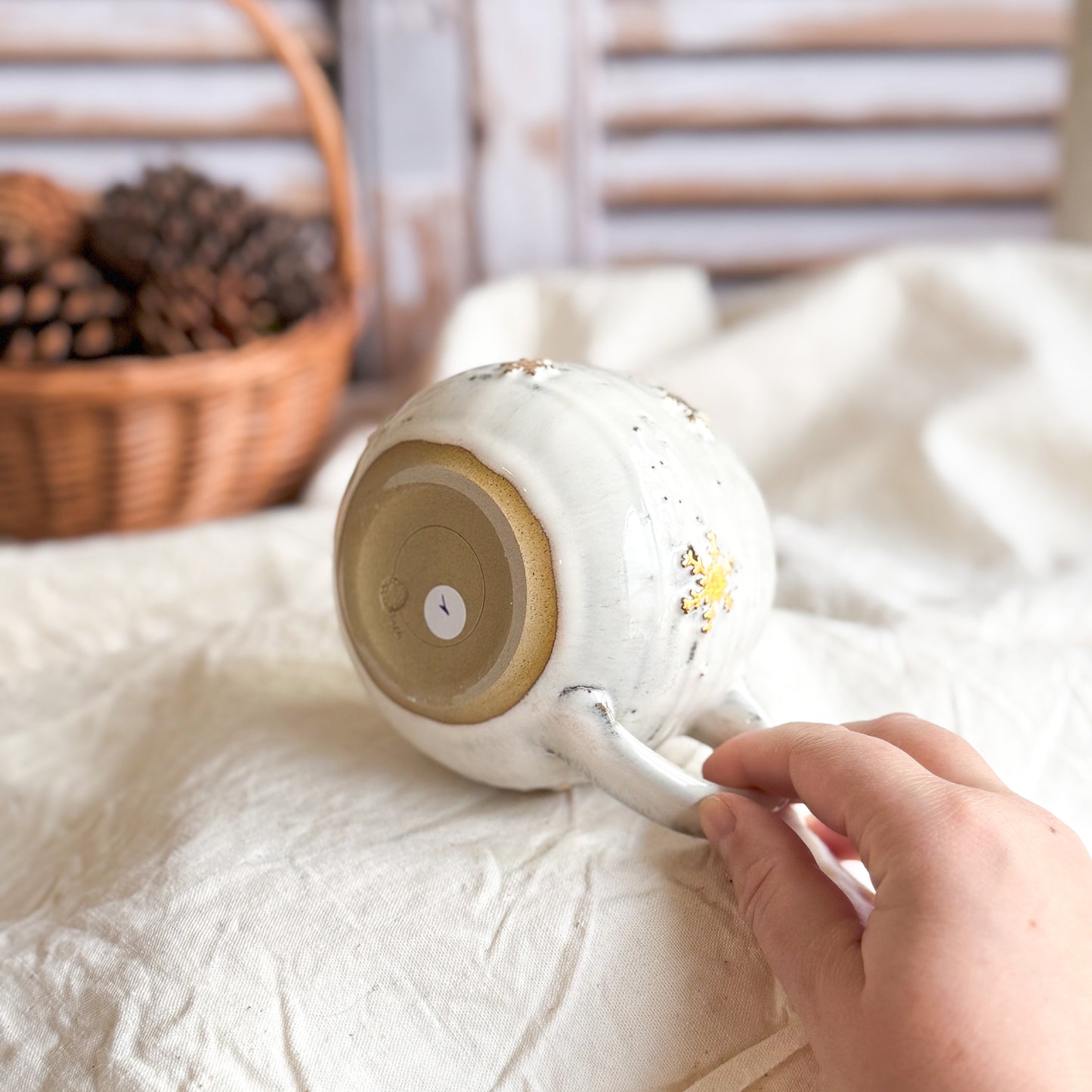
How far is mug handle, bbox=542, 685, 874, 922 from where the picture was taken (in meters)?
0.43

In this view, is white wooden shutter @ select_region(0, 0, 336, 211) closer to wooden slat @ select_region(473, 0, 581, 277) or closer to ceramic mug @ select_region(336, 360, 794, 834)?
wooden slat @ select_region(473, 0, 581, 277)

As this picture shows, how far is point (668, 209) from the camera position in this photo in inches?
53.2

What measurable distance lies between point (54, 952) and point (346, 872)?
4.6 inches

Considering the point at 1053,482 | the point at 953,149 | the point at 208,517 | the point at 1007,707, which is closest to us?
the point at 1007,707

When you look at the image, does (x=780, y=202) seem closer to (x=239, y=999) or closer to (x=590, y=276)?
(x=590, y=276)

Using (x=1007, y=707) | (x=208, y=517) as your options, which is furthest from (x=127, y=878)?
(x=208, y=517)

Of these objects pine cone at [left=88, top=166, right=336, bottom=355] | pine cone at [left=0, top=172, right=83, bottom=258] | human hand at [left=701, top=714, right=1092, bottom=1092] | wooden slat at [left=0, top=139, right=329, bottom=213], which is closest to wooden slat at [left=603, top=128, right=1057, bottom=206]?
wooden slat at [left=0, top=139, right=329, bottom=213]

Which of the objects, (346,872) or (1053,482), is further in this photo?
(1053,482)

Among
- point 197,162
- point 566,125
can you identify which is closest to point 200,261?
point 197,162

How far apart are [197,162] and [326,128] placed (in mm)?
364

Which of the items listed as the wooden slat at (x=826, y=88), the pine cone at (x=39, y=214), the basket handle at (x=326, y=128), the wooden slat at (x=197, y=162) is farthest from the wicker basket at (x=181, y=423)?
the wooden slat at (x=826, y=88)

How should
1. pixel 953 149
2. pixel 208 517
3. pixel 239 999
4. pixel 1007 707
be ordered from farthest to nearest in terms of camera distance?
pixel 953 149 → pixel 208 517 → pixel 1007 707 → pixel 239 999

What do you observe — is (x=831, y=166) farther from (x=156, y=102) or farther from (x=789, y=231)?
(x=156, y=102)

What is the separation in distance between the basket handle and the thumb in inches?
29.9
